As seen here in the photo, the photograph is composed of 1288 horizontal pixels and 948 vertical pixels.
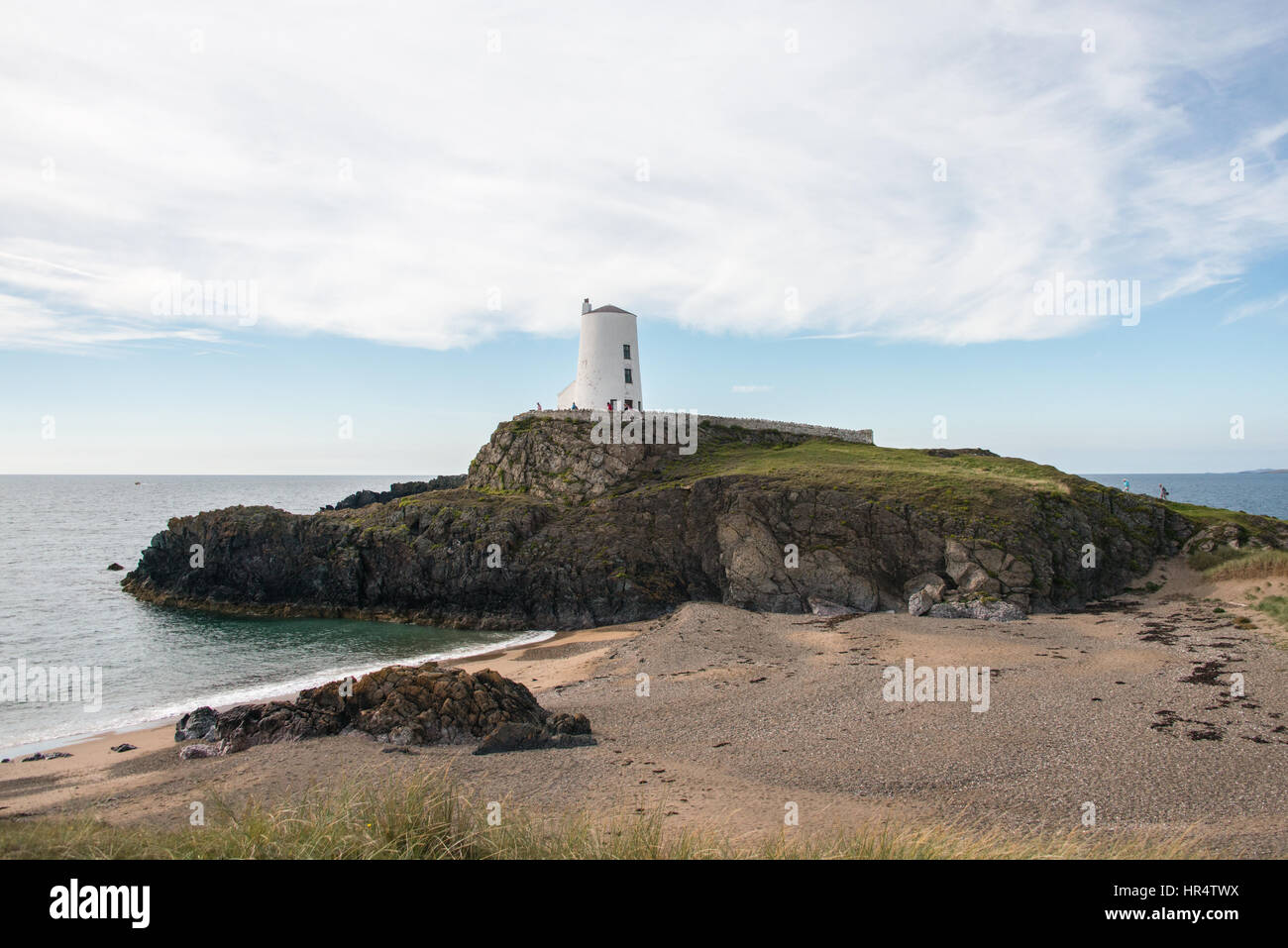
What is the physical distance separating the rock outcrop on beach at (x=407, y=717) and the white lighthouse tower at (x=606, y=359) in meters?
37.3

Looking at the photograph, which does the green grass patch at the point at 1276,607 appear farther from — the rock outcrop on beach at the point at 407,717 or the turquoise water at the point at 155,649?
the turquoise water at the point at 155,649

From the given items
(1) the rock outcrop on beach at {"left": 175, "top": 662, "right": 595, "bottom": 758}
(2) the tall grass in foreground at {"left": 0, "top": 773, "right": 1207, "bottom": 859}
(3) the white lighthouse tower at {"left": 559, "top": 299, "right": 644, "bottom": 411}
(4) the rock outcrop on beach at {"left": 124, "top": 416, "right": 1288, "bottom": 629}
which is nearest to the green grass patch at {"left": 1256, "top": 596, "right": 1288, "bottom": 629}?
(4) the rock outcrop on beach at {"left": 124, "top": 416, "right": 1288, "bottom": 629}

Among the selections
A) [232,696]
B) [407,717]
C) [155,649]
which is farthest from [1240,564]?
[155,649]

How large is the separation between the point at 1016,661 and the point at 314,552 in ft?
130

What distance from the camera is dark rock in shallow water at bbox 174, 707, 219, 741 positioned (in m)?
20.0

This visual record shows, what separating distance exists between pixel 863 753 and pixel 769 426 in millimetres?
45388

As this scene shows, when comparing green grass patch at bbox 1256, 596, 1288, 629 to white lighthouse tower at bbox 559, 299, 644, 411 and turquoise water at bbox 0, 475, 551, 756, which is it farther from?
white lighthouse tower at bbox 559, 299, 644, 411

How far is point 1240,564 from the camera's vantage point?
3494 cm

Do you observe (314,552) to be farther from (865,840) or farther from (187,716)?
(865,840)

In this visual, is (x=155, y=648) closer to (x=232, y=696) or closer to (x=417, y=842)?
(x=232, y=696)

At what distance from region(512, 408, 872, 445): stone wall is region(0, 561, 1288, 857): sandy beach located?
2700 cm

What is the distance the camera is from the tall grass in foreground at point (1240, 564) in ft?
110

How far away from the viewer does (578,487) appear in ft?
157
